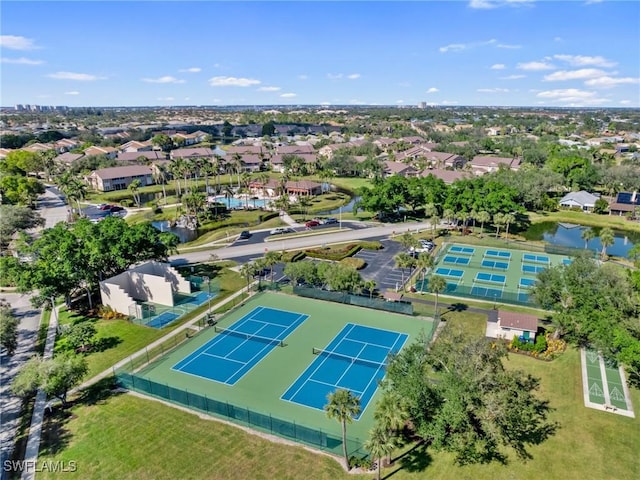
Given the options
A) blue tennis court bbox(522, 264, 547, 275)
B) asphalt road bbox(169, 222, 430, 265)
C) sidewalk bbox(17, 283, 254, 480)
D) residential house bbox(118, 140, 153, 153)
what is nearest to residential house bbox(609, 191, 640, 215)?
asphalt road bbox(169, 222, 430, 265)

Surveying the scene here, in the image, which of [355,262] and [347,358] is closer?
[347,358]

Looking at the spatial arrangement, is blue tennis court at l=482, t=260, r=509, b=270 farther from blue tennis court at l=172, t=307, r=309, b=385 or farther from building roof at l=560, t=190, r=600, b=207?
building roof at l=560, t=190, r=600, b=207

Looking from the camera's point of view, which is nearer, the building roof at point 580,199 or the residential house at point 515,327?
the residential house at point 515,327

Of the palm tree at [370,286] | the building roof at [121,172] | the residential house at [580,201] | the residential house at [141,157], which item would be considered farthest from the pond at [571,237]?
the residential house at [141,157]

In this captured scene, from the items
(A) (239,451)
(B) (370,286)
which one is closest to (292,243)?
(B) (370,286)

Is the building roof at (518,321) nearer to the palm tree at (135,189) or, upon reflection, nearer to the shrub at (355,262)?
the shrub at (355,262)

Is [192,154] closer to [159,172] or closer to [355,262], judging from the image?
[159,172]

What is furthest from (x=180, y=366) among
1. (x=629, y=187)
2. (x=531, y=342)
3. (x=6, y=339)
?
(x=629, y=187)
